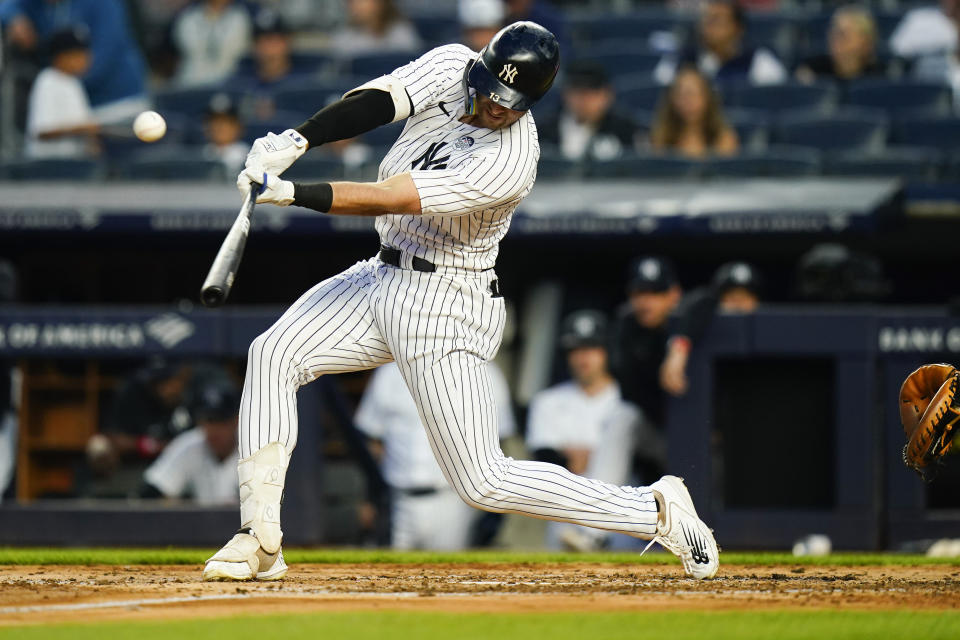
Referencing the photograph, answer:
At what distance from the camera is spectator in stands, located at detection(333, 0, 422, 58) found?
9.21 metres

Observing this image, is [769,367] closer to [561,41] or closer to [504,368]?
[504,368]

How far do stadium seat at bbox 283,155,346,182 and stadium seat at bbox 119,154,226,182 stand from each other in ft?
1.42

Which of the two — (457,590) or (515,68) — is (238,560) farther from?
(515,68)

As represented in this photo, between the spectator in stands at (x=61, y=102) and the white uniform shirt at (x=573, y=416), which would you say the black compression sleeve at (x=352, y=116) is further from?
the spectator in stands at (x=61, y=102)

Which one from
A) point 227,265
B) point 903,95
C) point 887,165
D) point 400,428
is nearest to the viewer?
point 227,265

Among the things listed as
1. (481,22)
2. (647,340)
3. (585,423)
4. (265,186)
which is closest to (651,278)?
(647,340)

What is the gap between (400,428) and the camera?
6727 millimetres

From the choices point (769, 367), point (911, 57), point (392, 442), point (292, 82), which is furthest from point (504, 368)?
point (911, 57)

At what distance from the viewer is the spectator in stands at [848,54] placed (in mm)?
8266

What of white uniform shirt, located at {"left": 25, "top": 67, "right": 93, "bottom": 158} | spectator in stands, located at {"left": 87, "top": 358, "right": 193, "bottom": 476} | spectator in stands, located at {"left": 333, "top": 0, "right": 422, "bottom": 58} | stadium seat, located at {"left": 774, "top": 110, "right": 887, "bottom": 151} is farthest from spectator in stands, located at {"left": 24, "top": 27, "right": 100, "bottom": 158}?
stadium seat, located at {"left": 774, "top": 110, "right": 887, "bottom": 151}

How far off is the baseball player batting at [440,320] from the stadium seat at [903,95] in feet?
15.7

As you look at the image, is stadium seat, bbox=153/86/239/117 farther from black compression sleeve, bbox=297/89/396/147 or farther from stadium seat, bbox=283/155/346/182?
black compression sleeve, bbox=297/89/396/147

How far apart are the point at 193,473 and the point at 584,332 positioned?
1810 millimetres

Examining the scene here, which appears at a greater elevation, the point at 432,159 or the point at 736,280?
the point at 432,159
